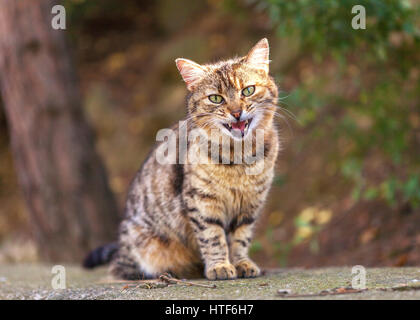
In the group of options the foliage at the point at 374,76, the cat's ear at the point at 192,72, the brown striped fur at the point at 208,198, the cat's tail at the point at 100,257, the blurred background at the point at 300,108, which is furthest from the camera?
the blurred background at the point at 300,108

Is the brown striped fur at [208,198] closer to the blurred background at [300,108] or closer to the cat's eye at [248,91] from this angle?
the cat's eye at [248,91]

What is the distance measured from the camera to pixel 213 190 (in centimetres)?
320

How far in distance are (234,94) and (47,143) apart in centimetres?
276

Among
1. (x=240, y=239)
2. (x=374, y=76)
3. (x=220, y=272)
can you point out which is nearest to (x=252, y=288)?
(x=220, y=272)

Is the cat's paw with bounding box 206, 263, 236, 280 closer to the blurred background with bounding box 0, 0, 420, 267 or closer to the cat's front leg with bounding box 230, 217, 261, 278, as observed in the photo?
the cat's front leg with bounding box 230, 217, 261, 278

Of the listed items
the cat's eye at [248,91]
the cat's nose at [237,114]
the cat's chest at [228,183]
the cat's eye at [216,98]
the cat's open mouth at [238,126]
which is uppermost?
the cat's eye at [248,91]

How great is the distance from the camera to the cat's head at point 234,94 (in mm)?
3154

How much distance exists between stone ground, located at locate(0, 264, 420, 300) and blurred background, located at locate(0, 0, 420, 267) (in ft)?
3.81

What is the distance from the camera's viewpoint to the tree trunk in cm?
519

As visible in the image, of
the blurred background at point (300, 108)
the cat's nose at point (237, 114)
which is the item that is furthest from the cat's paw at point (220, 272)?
the blurred background at point (300, 108)

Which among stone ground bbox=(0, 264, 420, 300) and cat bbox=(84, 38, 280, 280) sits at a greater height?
cat bbox=(84, 38, 280, 280)

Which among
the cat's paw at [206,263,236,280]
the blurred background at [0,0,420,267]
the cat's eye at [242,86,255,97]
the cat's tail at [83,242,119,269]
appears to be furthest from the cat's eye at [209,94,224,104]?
the cat's tail at [83,242,119,269]

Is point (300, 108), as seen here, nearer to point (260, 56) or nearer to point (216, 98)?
point (260, 56)

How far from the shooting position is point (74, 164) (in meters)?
5.25
